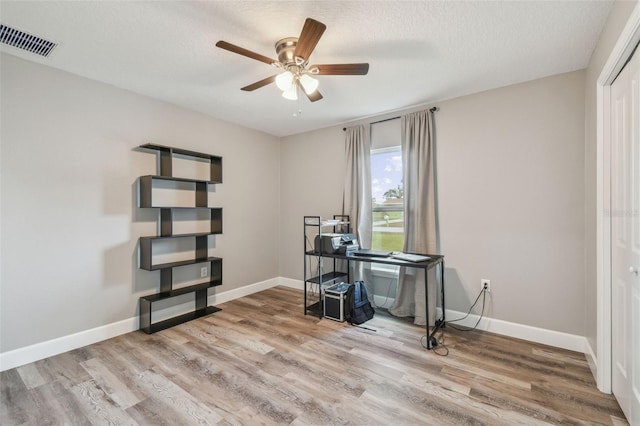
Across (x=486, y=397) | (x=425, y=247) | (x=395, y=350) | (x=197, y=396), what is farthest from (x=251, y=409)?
(x=425, y=247)

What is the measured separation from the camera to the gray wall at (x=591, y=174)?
6.37 ft

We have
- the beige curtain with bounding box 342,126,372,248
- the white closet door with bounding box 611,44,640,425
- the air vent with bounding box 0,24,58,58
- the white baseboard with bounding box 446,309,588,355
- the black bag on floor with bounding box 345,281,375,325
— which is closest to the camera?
the white closet door with bounding box 611,44,640,425

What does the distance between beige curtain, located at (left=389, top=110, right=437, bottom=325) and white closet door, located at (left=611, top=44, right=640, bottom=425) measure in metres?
1.42

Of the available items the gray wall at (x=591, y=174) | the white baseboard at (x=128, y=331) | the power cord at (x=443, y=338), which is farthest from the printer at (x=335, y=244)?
the gray wall at (x=591, y=174)

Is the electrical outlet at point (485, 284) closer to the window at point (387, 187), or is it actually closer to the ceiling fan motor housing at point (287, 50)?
the window at point (387, 187)

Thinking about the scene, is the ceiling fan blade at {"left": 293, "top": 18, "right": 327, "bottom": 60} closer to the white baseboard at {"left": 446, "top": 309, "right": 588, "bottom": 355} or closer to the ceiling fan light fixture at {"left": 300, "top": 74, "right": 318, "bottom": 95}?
the ceiling fan light fixture at {"left": 300, "top": 74, "right": 318, "bottom": 95}

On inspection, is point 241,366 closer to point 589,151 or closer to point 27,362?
point 27,362

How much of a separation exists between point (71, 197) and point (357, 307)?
9.91ft

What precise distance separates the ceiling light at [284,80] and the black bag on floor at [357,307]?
2.22 meters

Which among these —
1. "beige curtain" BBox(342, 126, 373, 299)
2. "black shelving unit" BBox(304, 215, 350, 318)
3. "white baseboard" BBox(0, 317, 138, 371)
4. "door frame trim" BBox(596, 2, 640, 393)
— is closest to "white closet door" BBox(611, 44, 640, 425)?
"door frame trim" BBox(596, 2, 640, 393)

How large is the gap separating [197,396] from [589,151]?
3.54 metres

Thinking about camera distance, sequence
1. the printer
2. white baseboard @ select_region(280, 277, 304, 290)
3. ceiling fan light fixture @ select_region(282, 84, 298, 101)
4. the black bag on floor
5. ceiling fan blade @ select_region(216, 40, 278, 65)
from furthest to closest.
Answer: white baseboard @ select_region(280, 277, 304, 290)
the printer
the black bag on floor
ceiling fan light fixture @ select_region(282, 84, 298, 101)
ceiling fan blade @ select_region(216, 40, 278, 65)

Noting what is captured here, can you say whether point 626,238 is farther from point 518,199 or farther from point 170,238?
point 170,238

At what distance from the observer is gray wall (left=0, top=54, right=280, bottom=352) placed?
89.4 inches
